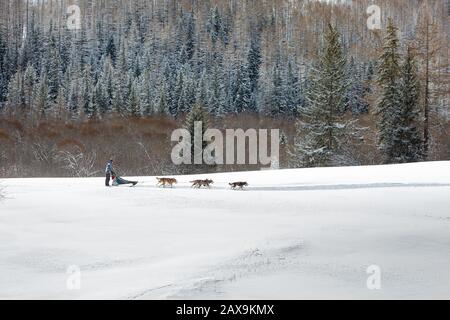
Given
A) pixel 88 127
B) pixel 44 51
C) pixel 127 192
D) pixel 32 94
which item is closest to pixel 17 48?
pixel 44 51

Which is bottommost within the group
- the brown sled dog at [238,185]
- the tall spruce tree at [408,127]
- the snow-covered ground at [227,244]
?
the snow-covered ground at [227,244]

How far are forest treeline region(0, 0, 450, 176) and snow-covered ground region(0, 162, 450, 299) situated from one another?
72.1ft

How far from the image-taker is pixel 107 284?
727 centimetres

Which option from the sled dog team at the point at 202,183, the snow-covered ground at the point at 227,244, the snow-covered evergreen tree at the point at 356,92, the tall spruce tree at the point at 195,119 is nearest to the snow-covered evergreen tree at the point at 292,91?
the snow-covered evergreen tree at the point at 356,92

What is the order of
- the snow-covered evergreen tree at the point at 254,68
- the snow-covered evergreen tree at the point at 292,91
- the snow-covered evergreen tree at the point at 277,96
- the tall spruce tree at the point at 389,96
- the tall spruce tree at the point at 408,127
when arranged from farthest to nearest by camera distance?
the snow-covered evergreen tree at the point at 254,68 → the snow-covered evergreen tree at the point at 277,96 → the snow-covered evergreen tree at the point at 292,91 → the tall spruce tree at the point at 389,96 → the tall spruce tree at the point at 408,127

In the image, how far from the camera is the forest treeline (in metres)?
37.0

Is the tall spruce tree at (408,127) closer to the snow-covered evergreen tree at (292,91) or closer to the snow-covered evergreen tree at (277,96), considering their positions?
the snow-covered evergreen tree at (292,91)

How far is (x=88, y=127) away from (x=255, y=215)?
219 ft

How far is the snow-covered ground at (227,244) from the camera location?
7.12 meters

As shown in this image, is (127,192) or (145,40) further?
(145,40)

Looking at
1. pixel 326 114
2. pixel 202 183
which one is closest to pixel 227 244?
pixel 202 183

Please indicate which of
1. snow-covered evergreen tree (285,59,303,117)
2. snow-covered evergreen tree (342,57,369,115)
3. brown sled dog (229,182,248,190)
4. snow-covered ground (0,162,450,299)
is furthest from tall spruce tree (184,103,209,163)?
snow-covered evergreen tree (285,59,303,117)

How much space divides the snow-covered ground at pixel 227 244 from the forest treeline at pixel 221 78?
865 inches
